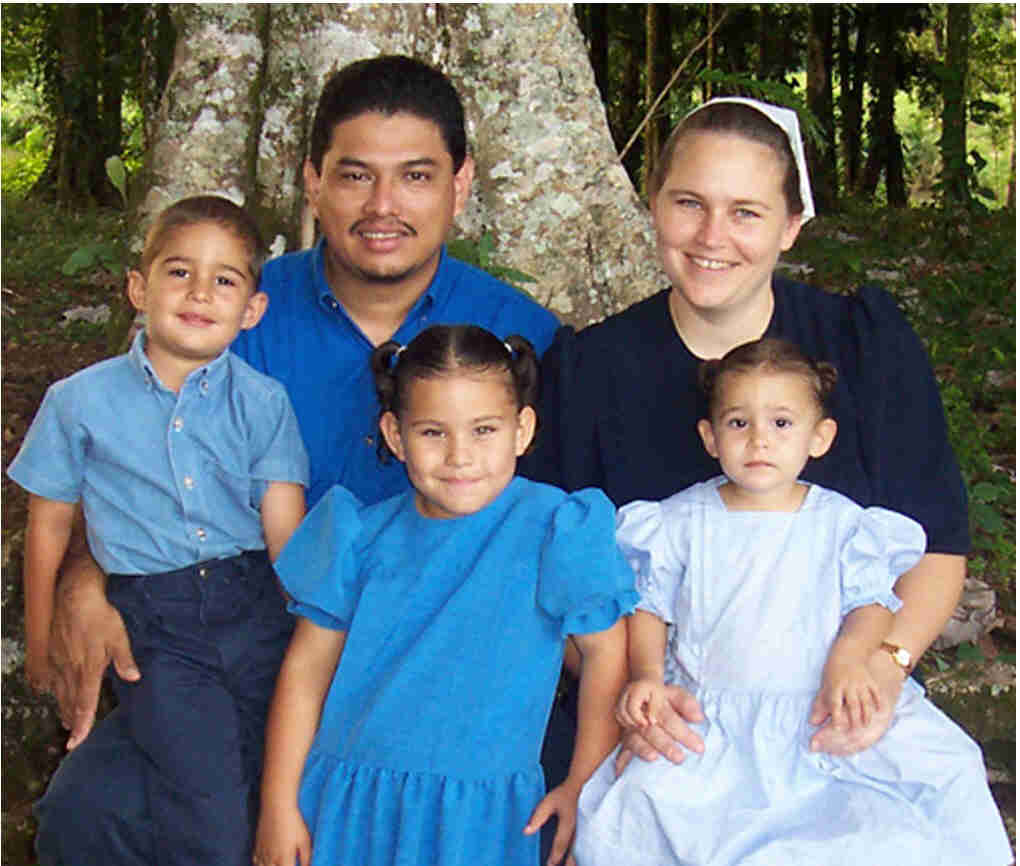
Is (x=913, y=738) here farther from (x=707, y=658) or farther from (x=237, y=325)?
(x=237, y=325)

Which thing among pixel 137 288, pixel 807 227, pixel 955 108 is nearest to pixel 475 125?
pixel 137 288

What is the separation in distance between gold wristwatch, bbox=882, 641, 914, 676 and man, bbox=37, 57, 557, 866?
112 centimetres

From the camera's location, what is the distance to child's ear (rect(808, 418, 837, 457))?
2725 mm

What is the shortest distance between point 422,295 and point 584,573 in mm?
1039

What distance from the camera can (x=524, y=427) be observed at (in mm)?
2744

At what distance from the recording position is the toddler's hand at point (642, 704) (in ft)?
8.33

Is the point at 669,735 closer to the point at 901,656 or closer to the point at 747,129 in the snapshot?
the point at 901,656

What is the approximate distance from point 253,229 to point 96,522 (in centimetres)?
73

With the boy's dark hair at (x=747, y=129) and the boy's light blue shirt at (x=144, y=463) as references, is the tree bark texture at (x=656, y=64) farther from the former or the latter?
the boy's light blue shirt at (x=144, y=463)

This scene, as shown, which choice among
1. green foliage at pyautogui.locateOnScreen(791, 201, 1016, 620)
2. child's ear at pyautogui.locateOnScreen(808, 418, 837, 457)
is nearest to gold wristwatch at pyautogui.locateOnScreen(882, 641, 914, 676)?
child's ear at pyautogui.locateOnScreen(808, 418, 837, 457)

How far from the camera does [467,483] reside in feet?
8.55

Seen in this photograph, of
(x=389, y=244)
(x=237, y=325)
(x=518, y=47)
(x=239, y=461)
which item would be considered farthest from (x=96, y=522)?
(x=518, y=47)

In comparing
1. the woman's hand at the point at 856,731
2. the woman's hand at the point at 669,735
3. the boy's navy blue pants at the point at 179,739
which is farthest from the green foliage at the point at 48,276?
the woman's hand at the point at 856,731

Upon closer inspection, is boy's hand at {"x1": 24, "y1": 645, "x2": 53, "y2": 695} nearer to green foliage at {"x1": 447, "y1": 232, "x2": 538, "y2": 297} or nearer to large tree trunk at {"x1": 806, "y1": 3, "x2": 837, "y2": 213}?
green foliage at {"x1": 447, "y1": 232, "x2": 538, "y2": 297}
